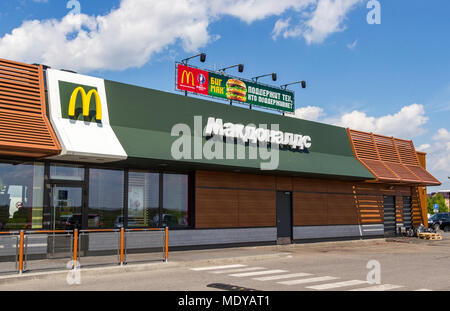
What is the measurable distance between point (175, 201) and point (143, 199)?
5.20 feet

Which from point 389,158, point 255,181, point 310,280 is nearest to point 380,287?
point 310,280

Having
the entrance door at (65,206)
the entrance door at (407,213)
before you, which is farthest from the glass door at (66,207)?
the entrance door at (407,213)

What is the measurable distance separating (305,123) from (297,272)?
1219cm

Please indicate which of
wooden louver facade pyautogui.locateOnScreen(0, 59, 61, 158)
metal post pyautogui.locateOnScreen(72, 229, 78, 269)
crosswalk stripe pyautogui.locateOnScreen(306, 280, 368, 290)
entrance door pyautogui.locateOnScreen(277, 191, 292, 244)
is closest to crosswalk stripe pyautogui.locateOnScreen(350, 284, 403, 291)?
crosswalk stripe pyautogui.locateOnScreen(306, 280, 368, 290)

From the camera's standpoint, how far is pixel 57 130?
15.1 m

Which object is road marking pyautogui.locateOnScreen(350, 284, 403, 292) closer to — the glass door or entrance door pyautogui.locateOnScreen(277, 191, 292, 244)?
the glass door

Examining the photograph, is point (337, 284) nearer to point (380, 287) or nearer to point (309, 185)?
point (380, 287)

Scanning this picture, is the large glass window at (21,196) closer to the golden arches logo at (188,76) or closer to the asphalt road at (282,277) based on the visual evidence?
the asphalt road at (282,277)

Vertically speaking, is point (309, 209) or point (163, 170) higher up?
point (163, 170)

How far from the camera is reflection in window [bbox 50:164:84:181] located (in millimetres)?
16531

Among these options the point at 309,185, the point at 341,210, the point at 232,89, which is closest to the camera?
the point at 309,185

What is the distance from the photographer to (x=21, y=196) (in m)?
15.7

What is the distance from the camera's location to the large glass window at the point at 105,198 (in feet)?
57.4

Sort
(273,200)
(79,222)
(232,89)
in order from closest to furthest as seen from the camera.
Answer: (79,222)
(273,200)
(232,89)
